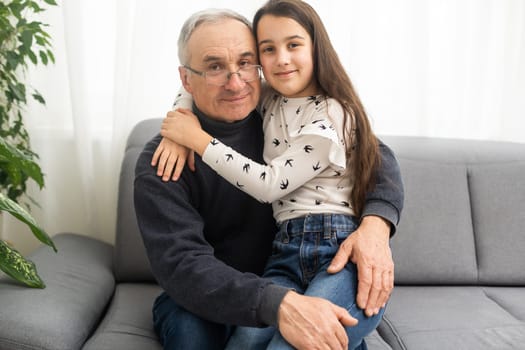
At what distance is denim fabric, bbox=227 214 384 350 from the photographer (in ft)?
4.18

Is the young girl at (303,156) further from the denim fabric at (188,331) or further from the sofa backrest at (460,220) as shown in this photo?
the sofa backrest at (460,220)

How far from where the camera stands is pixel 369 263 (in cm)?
131

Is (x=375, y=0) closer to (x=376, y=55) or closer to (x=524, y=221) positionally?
(x=376, y=55)

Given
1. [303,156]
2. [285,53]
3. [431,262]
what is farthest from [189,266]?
[431,262]

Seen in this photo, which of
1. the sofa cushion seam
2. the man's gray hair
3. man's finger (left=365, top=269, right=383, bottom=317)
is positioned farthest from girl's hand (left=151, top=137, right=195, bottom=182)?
the sofa cushion seam

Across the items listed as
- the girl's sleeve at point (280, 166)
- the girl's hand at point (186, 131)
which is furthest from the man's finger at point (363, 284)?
the girl's hand at point (186, 131)

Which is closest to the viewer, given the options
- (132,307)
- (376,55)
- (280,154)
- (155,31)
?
(280,154)

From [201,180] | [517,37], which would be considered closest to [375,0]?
[517,37]

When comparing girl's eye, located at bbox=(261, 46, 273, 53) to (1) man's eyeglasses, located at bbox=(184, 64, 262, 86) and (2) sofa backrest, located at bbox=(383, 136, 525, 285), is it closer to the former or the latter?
(1) man's eyeglasses, located at bbox=(184, 64, 262, 86)

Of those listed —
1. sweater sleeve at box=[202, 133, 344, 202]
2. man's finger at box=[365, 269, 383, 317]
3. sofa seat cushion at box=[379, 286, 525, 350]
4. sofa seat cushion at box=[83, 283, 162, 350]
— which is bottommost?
sofa seat cushion at box=[379, 286, 525, 350]

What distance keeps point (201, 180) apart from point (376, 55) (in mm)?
1158

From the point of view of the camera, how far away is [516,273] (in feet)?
6.42

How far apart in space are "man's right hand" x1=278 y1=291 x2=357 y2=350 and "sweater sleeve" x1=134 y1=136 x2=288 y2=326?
0.10ft

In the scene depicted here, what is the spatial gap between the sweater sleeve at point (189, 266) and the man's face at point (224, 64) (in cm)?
22
